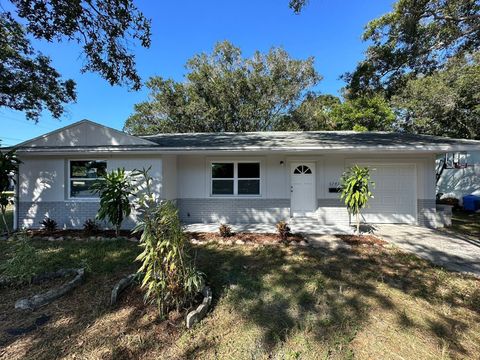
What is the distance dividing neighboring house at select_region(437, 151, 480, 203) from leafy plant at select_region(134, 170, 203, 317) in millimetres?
17303

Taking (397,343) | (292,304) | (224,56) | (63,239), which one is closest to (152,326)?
(292,304)

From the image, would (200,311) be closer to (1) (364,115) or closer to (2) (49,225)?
(2) (49,225)

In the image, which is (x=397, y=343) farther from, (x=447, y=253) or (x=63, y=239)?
(x=63, y=239)

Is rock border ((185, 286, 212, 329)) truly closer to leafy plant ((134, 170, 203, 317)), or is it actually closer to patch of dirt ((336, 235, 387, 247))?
leafy plant ((134, 170, 203, 317))

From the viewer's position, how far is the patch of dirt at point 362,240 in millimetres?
6549

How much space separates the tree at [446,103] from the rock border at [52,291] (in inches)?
612

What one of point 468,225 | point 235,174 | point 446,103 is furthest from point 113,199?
point 446,103

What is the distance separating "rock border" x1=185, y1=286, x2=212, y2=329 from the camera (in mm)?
3129

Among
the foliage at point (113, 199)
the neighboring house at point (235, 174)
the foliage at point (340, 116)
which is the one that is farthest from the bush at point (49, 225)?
the foliage at point (340, 116)

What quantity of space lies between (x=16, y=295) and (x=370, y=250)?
22.3 feet

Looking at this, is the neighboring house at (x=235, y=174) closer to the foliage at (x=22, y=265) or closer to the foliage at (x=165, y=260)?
the foliage at (x=22, y=265)

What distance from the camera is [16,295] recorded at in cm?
396

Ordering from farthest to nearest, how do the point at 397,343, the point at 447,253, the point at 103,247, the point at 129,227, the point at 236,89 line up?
1. the point at 236,89
2. the point at 129,227
3. the point at 103,247
4. the point at 447,253
5. the point at 397,343

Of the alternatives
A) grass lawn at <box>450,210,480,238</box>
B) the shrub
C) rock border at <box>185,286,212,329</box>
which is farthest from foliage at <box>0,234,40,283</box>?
grass lawn at <box>450,210,480,238</box>
